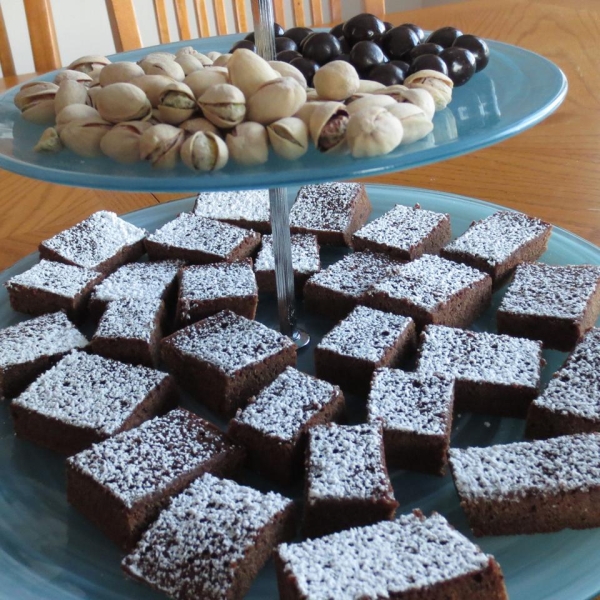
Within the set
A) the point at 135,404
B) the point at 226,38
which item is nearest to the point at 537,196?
the point at 226,38

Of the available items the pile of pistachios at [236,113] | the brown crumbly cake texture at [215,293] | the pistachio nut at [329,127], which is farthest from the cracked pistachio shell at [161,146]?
the brown crumbly cake texture at [215,293]

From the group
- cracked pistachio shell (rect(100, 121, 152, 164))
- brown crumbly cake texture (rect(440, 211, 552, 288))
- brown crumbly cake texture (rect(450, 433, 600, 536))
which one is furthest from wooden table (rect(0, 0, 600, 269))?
cracked pistachio shell (rect(100, 121, 152, 164))

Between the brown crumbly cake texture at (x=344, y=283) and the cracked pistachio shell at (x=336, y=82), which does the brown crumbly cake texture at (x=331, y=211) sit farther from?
the cracked pistachio shell at (x=336, y=82)

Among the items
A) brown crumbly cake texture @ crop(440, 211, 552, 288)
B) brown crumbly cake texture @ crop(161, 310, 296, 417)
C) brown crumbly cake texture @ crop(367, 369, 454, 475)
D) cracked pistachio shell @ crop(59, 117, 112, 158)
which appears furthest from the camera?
brown crumbly cake texture @ crop(440, 211, 552, 288)

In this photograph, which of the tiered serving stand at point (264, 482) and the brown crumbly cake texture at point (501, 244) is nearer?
the tiered serving stand at point (264, 482)

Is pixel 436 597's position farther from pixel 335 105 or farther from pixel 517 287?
pixel 517 287

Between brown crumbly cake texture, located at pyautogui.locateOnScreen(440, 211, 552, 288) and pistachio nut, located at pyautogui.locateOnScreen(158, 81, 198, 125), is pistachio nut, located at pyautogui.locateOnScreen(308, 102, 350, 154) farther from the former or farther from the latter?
brown crumbly cake texture, located at pyautogui.locateOnScreen(440, 211, 552, 288)
